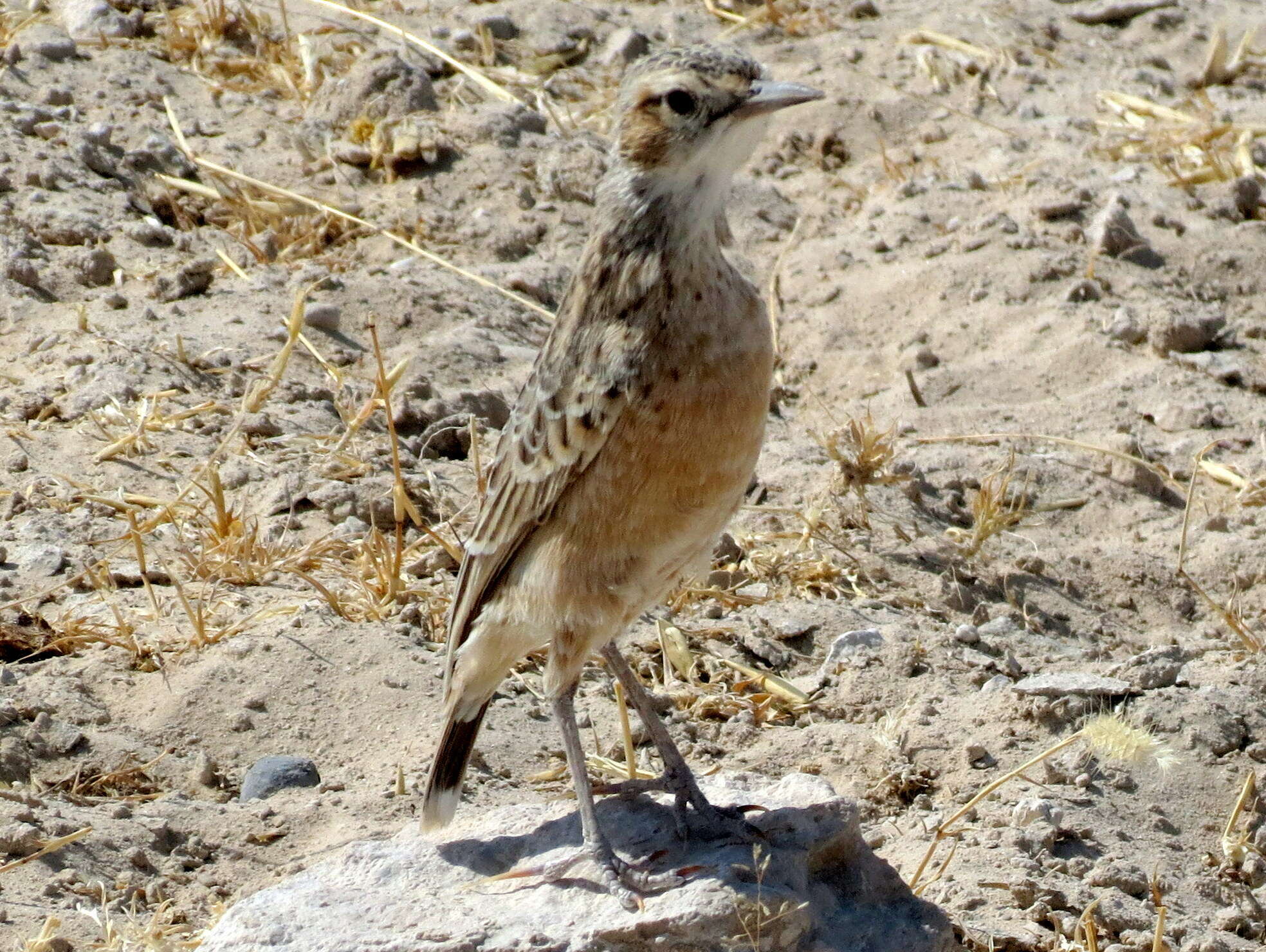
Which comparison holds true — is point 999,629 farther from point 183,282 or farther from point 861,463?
point 183,282

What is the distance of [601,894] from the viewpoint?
13.8 ft

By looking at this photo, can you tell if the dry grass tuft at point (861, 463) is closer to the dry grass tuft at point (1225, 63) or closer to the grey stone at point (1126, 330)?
the grey stone at point (1126, 330)

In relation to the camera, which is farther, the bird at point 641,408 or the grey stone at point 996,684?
the grey stone at point 996,684

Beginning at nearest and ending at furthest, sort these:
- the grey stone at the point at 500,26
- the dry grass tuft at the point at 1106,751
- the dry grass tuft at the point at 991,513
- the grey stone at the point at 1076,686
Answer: the dry grass tuft at the point at 1106,751
the grey stone at the point at 1076,686
the dry grass tuft at the point at 991,513
the grey stone at the point at 500,26

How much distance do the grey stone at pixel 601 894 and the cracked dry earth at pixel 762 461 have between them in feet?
1.44

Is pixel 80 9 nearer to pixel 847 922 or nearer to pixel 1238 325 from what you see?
pixel 1238 325

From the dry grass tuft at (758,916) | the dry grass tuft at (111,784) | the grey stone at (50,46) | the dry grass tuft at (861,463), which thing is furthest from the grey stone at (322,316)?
the dry grass tuft at (758,916)

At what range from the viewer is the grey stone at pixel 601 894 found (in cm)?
→ 403

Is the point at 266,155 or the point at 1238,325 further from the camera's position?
the point at 266,155

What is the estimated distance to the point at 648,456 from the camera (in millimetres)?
4344

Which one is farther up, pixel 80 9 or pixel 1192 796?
pixel 80 9

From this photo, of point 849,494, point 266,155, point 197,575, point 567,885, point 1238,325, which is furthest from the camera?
point 266,155

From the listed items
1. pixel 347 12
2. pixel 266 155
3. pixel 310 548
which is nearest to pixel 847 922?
pixel 310 548

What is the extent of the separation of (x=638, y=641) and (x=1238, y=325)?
12.6 ft
